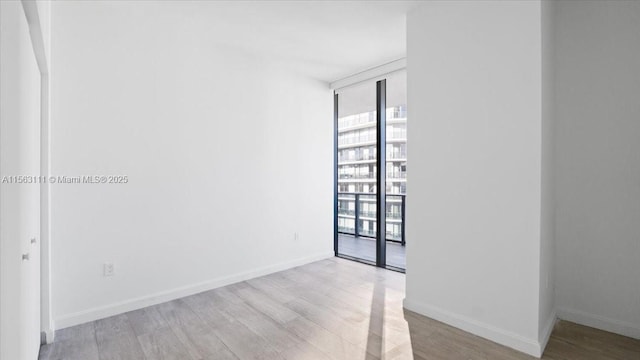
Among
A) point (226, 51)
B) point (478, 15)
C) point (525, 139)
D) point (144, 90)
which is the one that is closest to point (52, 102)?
point (144, 90)

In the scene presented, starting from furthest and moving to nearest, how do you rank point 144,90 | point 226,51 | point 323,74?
1. point 323,74
2. point 226,51
3. point 144,90

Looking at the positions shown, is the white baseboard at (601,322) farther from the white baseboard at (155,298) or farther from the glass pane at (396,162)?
the white baseboard at (155,298)

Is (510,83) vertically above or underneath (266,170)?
above

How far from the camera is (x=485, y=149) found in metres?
2.22

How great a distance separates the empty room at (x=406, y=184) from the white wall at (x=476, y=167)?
1 cm

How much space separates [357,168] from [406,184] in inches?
105

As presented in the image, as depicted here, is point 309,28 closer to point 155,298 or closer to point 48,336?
point 155,298

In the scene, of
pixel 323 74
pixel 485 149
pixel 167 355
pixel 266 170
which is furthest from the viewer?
pixel 323 74

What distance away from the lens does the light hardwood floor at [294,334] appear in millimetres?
2016

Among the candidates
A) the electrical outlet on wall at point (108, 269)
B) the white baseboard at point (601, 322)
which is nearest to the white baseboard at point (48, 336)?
the electrical outlet on wall at point (108, 269)

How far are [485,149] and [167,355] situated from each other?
2624 millimetres

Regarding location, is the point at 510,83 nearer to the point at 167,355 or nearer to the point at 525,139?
the point at 525,139

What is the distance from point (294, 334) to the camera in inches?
89.1

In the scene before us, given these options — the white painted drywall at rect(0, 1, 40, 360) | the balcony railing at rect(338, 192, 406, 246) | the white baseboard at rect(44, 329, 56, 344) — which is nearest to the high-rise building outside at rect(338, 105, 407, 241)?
the balcony railing at rect(338, 192, 406, 246)
